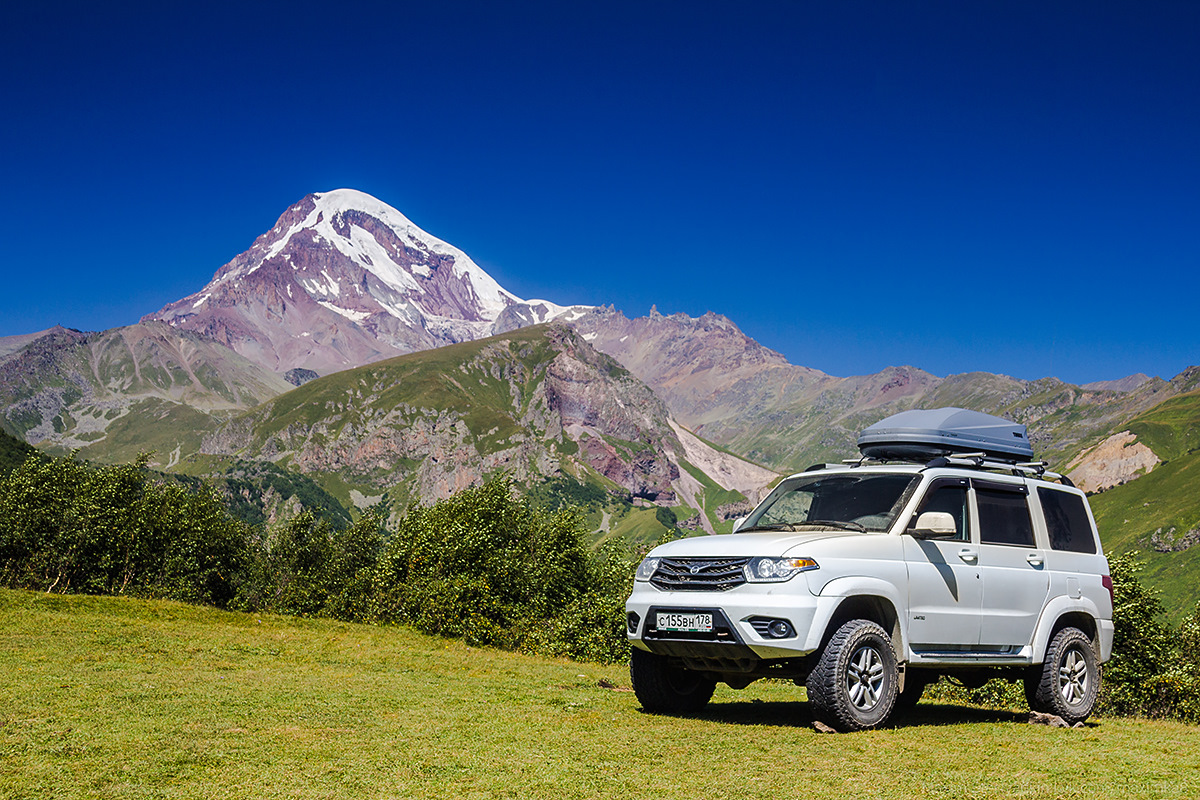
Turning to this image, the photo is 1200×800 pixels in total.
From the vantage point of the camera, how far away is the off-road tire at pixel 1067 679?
11.6 metres

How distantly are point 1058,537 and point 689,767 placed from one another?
7521 millimetres

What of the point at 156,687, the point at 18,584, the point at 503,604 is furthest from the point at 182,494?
the point at 156,687

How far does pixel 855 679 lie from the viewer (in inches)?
387

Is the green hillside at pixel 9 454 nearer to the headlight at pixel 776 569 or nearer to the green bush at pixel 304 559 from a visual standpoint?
the green bush at pixel 304 559

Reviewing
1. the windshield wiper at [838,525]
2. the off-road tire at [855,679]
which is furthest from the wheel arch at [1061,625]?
the windshield wiper at [838,525]

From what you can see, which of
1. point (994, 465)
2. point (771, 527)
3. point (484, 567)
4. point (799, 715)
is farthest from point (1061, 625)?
point (484, 567)

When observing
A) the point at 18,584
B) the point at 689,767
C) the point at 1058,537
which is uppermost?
the point at 1058,537

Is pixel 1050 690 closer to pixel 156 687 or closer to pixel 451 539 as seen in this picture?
pixel 156 687

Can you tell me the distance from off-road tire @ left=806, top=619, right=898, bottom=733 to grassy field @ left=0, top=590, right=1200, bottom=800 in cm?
32

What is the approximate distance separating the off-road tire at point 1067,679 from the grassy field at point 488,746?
39 cm

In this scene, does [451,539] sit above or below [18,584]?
above

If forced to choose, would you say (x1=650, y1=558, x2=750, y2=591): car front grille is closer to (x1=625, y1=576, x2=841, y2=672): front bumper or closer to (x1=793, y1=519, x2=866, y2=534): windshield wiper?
(x1=625, y1=576, x2=841, y2=672): front bumper

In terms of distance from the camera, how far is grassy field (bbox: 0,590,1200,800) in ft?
22.8

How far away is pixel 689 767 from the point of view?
25.5 feet
